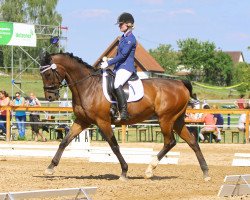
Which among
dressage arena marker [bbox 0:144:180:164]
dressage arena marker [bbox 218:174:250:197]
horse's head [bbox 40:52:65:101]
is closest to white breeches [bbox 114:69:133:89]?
horse's head [bbox 40:52:65:101]

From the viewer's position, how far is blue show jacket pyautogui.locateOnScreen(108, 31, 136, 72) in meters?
12.1

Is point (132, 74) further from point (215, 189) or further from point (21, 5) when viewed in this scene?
point (21, 5)

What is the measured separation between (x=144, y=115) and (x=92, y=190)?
4.64 meters

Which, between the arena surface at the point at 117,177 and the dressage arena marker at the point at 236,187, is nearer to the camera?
the dressage arena marker at the point at 236,187

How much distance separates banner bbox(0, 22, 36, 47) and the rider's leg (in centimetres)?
2204

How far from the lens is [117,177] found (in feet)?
41.2

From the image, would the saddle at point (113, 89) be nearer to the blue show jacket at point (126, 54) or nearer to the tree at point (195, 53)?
the blue show jacket at point (126, 54)

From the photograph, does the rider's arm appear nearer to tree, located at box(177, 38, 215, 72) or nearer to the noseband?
the noseband

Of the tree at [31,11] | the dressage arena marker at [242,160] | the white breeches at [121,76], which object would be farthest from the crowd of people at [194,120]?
the tree at [31,11]

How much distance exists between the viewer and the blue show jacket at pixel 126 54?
12.1 m

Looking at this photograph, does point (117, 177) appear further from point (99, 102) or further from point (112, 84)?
point (112, 84)

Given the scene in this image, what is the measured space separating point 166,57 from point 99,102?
93.2 metres

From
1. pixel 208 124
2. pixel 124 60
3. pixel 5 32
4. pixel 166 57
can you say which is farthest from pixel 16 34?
pixel 166 57

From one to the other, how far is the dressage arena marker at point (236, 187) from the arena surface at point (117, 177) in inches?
5.8
